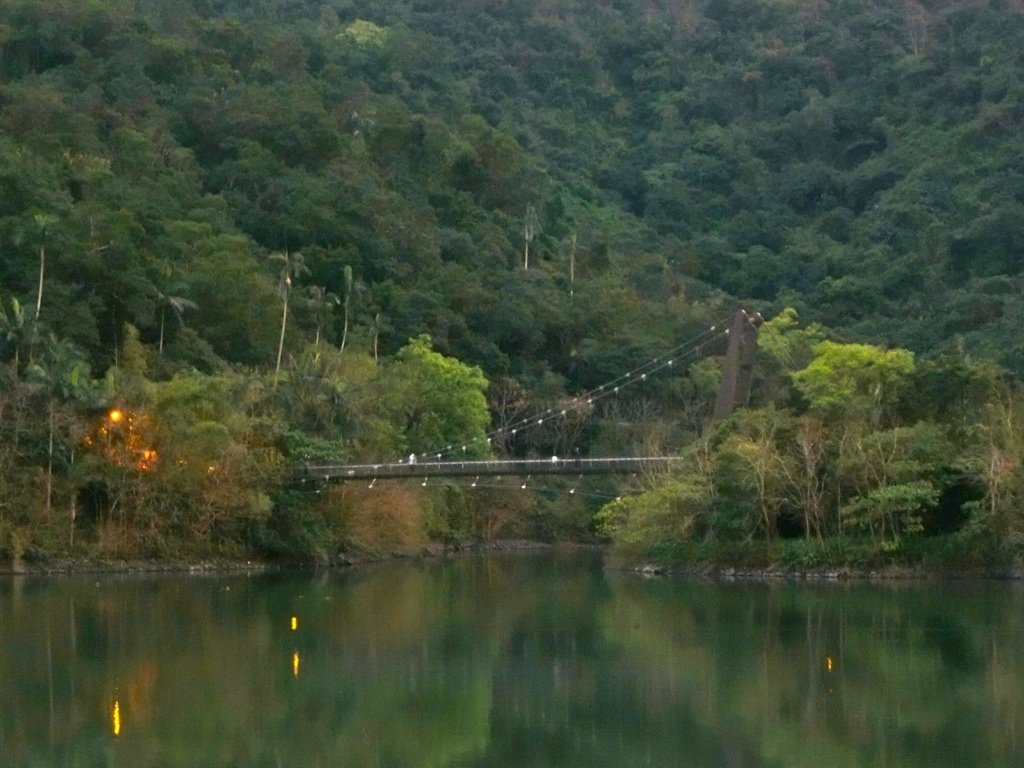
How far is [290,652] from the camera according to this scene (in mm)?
28375

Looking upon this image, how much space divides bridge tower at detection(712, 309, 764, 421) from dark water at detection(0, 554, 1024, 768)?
12.5 meters

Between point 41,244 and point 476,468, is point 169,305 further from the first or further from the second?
point 476,468

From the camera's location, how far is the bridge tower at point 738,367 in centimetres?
5234

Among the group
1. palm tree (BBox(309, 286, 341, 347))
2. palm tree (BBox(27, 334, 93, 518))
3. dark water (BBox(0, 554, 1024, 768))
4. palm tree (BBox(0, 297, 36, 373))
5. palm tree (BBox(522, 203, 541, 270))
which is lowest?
dark water (BBox(0, 554, 1024, 768))

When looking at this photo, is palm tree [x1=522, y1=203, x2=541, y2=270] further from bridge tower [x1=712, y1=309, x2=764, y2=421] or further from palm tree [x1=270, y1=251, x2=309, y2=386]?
bridge tower [x1=712, y1=309, x2=764, y2=421]

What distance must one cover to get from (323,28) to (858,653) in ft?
274

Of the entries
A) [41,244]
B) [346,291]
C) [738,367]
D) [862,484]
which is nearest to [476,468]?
[738,367]

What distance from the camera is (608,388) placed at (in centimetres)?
7144

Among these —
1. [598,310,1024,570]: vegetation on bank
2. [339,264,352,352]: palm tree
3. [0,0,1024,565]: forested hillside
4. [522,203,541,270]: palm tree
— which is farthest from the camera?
[522,203,541,270]: palm tree

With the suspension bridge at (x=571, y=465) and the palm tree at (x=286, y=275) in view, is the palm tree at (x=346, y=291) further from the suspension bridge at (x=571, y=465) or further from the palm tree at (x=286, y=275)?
the suspension bridge at (x=571, y=465)

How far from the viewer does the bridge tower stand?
5234 cm

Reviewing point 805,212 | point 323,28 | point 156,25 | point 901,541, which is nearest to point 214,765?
point 901,541

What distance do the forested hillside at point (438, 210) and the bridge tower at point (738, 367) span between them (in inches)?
403

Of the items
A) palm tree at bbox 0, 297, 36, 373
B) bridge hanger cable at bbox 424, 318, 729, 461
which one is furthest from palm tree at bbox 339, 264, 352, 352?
palm tree at bbox 0, 297, 36, 373
